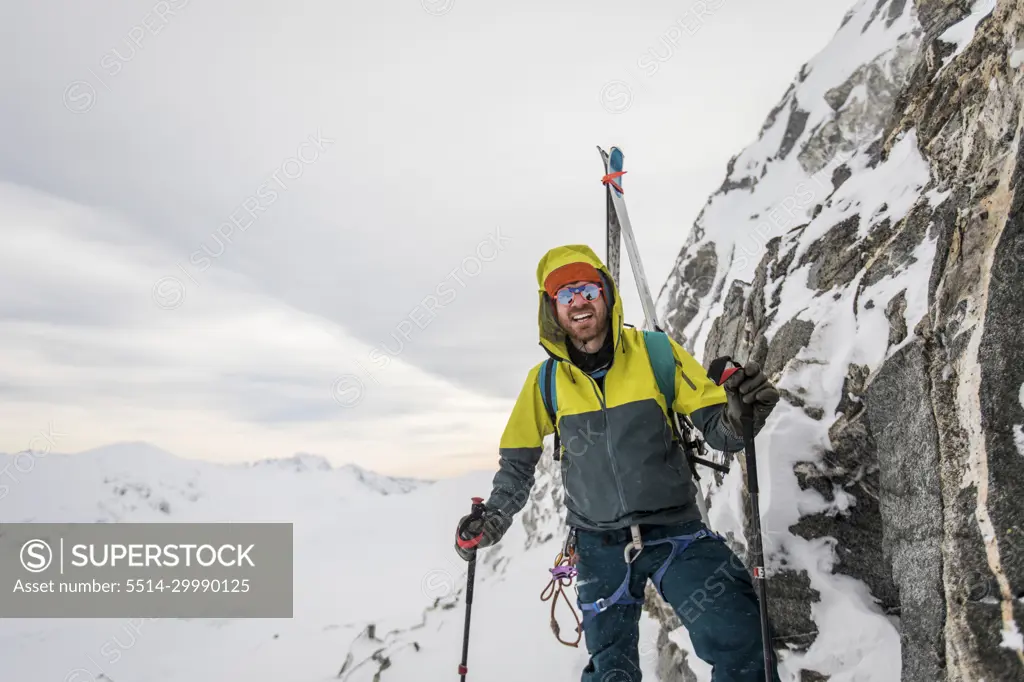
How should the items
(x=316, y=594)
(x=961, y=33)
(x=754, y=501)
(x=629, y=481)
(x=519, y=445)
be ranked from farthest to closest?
(x=316, y=594), (x=961, y=33), (x=519, y=445), (x=629, y=481), (x=754, y=501)

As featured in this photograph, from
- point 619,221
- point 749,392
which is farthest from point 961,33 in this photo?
point 749,392

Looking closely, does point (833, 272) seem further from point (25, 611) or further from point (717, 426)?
point (25, 611)

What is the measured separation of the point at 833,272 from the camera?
6.71 metres

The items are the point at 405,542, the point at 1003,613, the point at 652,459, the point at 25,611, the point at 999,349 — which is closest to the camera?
the point at 1003,613

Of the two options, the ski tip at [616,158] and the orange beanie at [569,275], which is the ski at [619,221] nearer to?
the ski tip at [616,158]

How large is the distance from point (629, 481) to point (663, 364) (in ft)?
2.79

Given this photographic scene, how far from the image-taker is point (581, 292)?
404 cm

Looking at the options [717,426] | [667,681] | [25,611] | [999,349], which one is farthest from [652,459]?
[25,611]

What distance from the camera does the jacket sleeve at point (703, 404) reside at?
3.39 meters

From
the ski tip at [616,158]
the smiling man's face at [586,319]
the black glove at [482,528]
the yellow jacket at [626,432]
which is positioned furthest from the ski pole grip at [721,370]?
the ski tip at [616,158]

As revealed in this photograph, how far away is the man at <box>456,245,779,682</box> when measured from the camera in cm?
322

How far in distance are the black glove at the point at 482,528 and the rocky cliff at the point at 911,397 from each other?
2.42m

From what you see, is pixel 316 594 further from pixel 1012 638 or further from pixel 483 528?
pixel 1012 638

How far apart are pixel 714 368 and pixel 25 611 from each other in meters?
165
